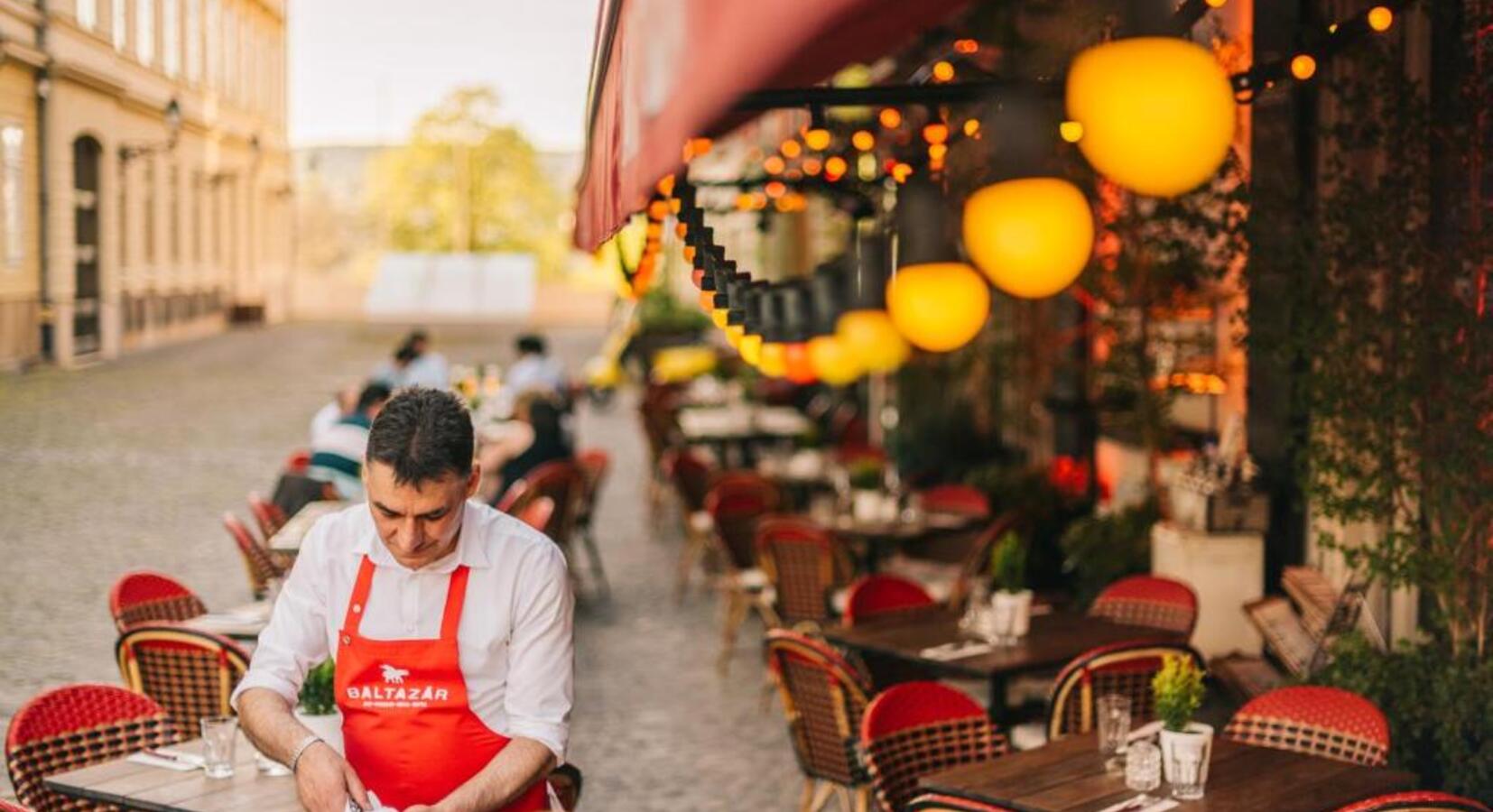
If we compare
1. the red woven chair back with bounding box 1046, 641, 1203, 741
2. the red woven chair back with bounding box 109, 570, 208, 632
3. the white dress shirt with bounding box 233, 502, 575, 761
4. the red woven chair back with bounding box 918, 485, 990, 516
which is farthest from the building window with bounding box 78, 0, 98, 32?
the white dress shirt with bounding box 233, 502, 575, 761

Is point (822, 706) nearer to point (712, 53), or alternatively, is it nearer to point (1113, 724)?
point (1113, 724)

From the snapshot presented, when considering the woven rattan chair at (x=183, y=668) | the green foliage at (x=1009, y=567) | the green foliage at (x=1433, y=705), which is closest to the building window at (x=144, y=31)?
the woven rattan chair at (x=183, y=668)

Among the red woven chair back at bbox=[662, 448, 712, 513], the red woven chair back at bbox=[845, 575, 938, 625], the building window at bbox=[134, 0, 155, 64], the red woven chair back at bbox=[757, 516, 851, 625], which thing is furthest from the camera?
the building window at bbox=[134, 0, 155, 64]

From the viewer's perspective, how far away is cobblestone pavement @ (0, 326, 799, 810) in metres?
7.85

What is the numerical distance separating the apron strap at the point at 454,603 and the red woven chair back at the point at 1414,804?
2051mm

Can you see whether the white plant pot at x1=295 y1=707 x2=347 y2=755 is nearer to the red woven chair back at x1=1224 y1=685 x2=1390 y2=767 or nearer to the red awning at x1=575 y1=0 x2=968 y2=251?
the red awning at x1=575 y1=0 x2=968 y2=251

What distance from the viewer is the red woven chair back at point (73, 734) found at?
4.54 metres

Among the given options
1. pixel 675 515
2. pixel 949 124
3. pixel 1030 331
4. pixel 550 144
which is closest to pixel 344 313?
pixel 550 144

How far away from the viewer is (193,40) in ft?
93.6

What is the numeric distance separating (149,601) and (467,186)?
50.6 metres

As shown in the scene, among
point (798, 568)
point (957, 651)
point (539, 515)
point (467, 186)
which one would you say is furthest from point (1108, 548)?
point (467, 186)

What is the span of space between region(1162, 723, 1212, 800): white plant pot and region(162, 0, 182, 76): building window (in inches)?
940

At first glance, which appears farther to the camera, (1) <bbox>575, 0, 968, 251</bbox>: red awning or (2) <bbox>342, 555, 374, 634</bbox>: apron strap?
(2) <bbox>342, 555, 374, 634</bbox>: apron strap

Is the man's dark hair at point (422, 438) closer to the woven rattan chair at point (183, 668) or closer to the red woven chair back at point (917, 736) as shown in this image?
the red woven chair back at point (917, 736)
